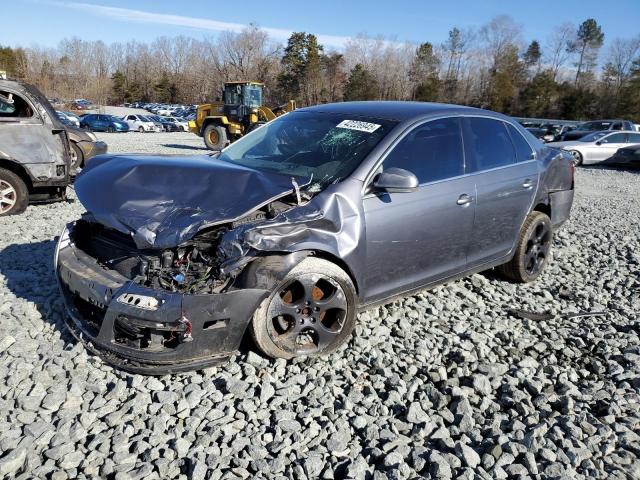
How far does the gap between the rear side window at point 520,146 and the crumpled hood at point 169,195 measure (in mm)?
2493

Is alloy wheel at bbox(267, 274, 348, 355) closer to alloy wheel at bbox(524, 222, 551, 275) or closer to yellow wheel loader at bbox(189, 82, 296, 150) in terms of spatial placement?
alloy wheel at bbox(524, 222, 551, 275)

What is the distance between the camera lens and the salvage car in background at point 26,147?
720 cm

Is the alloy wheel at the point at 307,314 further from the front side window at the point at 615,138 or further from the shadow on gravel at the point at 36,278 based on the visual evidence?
the front side window at the point at 615,138

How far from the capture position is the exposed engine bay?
313 cm

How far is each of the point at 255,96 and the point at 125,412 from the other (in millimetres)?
24213

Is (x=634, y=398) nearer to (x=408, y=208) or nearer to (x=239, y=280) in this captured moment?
(x=408, y=208)

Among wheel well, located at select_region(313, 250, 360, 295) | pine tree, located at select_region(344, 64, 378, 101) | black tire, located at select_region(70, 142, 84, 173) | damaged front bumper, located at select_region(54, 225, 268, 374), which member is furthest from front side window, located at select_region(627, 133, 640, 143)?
pine tree, located at select_region(344, 64, 378, 101)

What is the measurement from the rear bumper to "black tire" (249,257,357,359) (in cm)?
294

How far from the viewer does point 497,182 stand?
4.57 m

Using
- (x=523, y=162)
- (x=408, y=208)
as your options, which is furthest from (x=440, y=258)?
(x=523, y=162)

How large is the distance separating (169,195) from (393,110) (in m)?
1.97

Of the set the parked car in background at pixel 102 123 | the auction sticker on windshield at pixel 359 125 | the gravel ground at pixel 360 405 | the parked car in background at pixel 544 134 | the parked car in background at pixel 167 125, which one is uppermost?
the auction sticker on windshield at pixel 359 125

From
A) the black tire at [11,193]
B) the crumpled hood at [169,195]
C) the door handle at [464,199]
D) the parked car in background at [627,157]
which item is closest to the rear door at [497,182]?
the door handle at [464,199]

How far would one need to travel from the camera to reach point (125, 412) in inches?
114
